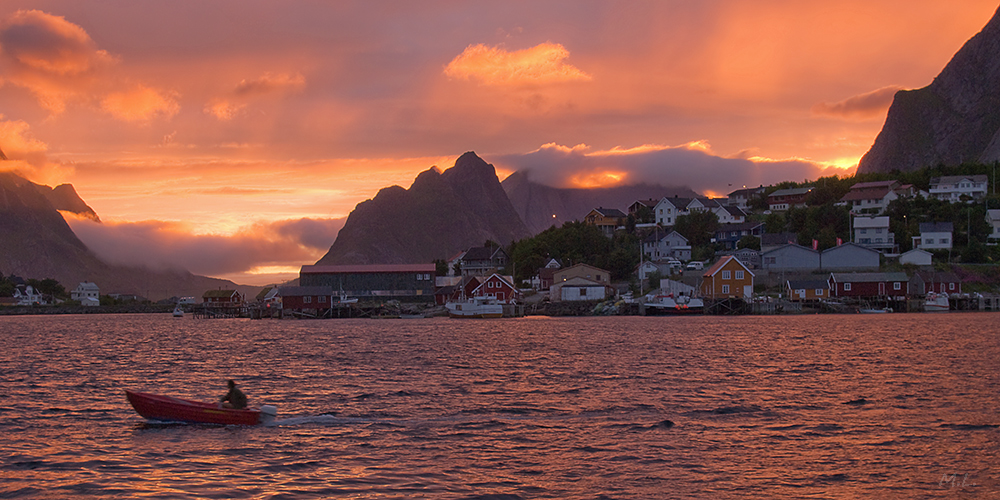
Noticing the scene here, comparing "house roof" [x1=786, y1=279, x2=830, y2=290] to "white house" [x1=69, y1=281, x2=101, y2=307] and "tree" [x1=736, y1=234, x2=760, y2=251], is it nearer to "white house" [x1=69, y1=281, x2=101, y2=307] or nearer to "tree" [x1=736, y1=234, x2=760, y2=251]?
"tree" [x1=736, y1=234, x2=760, y2=251]

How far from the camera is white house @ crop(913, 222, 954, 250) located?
350 feet

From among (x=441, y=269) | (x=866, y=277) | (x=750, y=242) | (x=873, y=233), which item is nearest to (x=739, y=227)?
(x=750, y=242)

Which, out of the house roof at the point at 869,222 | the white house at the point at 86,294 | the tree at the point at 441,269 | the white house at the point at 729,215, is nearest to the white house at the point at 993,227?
the house roof at the point at 869,222

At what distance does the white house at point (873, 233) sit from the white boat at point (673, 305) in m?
37.2

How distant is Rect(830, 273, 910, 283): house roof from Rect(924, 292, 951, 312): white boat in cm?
349

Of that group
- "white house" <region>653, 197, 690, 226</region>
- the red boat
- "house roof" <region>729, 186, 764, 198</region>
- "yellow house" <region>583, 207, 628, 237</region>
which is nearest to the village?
"white house" <region>653, 197, 690, 226</region>

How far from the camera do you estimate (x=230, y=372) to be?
39.7m

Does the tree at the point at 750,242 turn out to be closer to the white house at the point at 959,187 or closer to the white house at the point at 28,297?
the white house at the point at 959,187

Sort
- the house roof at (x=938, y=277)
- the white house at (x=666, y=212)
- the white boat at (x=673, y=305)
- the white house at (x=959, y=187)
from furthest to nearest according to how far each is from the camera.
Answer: the white house at (x=666, y=212)
the white house at (x=959, y=187)
the house roof at (x=938, y=277)
the white boat at (x=673, y=305)

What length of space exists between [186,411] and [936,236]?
111896 millimetres

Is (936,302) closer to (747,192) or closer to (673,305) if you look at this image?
(673,305)

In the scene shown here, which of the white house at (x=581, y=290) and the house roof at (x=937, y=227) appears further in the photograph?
the house roof at (x=937, y=227)

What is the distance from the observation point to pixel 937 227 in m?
108

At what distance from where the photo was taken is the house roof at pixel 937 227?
351 ft
